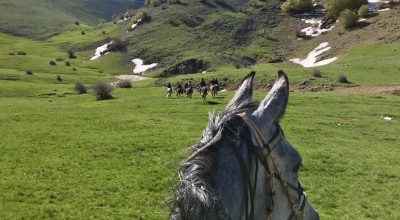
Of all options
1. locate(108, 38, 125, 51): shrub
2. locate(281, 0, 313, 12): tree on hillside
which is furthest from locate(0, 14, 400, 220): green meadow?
locate(281, 0, 313, 12): tree on hillside

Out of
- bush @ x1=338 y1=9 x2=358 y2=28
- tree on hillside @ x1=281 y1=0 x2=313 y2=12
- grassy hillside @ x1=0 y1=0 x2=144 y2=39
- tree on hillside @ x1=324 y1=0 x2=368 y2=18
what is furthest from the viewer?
grassy hillside @ x1=0 y1=0 x2=144 y2=39

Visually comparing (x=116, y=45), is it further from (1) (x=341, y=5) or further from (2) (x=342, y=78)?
(2) (x=342, y=78)

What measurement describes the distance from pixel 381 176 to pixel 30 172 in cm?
1476

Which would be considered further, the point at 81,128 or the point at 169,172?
the point at 81,128

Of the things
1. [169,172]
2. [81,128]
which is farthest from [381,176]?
[81,128]

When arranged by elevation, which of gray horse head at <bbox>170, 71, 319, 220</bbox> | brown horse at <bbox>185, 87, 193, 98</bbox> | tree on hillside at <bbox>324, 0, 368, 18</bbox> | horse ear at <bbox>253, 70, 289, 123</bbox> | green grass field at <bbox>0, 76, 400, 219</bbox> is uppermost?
tree on hillside at <bbox>324, 0, 368, 18</bbox>

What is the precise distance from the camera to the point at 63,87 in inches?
1919

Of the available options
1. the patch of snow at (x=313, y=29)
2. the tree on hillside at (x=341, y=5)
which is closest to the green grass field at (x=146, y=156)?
the patch of snow at (x=313, y=29)

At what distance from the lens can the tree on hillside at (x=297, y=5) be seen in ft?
279

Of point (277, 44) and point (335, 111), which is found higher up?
point (277, 44)

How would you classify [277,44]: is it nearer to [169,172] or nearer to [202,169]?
[169,172]

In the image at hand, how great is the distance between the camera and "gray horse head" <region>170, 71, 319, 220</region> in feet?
8.18

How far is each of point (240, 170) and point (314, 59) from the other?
199ft

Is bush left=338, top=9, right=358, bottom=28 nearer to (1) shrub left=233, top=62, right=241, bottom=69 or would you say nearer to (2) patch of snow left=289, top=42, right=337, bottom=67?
(2) patch of snow left=289, top=42, right=337, bottom=67
